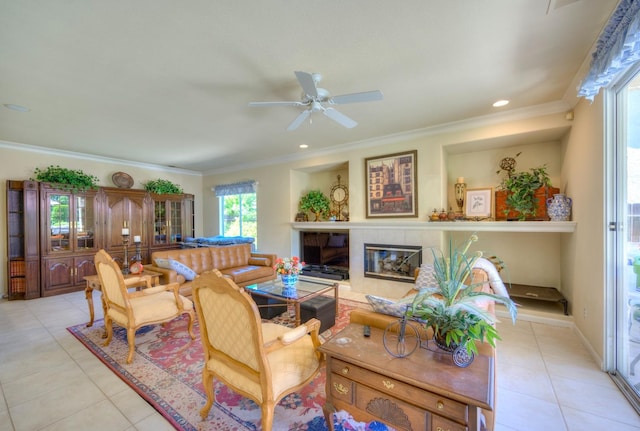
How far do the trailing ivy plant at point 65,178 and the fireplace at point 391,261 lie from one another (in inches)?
209

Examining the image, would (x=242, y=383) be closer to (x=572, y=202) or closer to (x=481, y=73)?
(x=481, y=73)

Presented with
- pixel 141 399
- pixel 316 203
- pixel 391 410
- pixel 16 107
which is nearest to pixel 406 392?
pixel 391 410

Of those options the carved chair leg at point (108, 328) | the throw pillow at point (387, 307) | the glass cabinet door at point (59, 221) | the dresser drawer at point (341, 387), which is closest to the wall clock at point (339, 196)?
the throw pillow at point (387, 307)

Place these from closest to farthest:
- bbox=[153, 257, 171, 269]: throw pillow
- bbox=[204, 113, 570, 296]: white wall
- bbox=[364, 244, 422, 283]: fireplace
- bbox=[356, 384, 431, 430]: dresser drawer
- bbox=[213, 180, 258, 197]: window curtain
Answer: bbox=[356, 384, 431, 430]: dresser drawer, bbox=[153, 257, 171, 269]: throw pillow, bbox=[204, 113, 570, 296]: white wall, bbox=[364, 244, 422, 283]: fireplace, bbox=[213, 180, 258, 197]: window curtain

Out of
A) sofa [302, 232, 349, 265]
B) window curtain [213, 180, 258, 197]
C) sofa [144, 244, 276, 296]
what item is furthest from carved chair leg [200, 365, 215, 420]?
window curtain [213, 180, 258, 197]

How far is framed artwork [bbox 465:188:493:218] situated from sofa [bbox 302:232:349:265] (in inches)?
83.3

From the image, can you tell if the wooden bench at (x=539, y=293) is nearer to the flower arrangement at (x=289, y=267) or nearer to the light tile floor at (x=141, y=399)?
the light tile floor at (x=141, y=399)

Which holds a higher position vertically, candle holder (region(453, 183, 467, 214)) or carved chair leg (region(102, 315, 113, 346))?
candle holder (region(453, 183, 467, 214))

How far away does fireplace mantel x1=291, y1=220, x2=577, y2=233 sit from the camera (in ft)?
10.2

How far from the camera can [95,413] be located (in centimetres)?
180

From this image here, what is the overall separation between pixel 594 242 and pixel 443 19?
7.89 feet

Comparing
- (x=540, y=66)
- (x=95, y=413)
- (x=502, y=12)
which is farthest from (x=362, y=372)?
(x=540, y=66)

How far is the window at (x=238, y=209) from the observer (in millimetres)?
6164

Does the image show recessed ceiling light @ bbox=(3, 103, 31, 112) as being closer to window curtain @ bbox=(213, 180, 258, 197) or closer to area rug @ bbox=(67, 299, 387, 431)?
area rug @ bbox=(67, 299, 387, 431)
